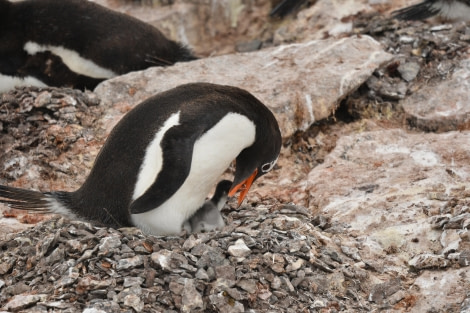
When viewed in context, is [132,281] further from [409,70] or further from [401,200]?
[409,70]

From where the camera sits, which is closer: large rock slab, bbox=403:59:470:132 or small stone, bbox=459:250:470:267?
small stone, bbox=459:250:470:267

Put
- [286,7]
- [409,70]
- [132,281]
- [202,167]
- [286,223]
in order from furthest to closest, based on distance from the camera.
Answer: [286,7], [409,70], [286,223], [202,167], [132,281]

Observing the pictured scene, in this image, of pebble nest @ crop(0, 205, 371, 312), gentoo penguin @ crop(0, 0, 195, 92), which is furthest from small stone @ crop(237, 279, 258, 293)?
gentoo penguin @ crop(0, 0, 195, 92)

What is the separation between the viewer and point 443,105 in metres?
6.70

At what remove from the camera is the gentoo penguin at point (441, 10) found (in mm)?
8344

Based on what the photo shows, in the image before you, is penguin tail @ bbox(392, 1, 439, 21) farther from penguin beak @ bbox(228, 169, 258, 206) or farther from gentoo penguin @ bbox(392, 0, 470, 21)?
penguin beak @ bbox(228, 169, 258, 206)

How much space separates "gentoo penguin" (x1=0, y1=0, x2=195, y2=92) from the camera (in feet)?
24.3

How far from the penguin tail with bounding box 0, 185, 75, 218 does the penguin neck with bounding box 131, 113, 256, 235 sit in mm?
542

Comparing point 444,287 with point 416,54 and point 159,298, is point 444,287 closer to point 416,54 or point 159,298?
point 159,298

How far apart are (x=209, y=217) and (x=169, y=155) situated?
675mm

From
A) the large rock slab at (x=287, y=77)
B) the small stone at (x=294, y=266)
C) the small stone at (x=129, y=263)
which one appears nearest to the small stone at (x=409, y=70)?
the large rock slab at (x=287, y=77)

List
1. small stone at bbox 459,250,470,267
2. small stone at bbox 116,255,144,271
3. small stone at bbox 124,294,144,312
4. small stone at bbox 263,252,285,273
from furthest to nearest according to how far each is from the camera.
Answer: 1. small stone at bbox 459,250,470,267
2. small stone at bbox 263,252,285,273
3. small stone at bbox 116,255,144,271
4. small stone at bbox 124,294,144,312

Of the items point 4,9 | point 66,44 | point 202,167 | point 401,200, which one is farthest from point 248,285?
point 4,9

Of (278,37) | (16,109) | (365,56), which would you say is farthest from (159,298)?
(278,37)
